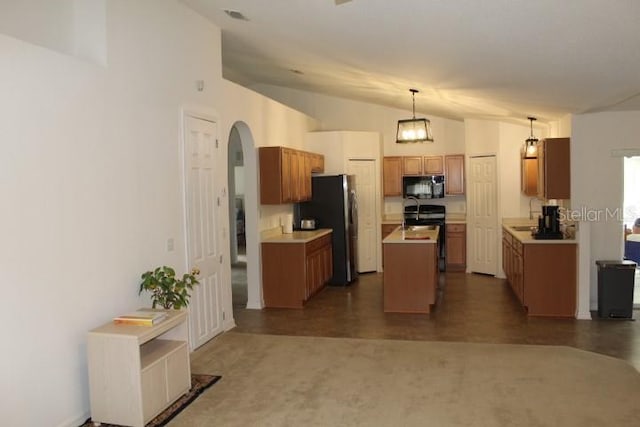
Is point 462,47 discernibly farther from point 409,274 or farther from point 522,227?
point 522,227

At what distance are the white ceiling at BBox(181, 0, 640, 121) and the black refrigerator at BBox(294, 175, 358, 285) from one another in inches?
65.6

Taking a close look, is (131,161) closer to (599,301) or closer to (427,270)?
(427,270)

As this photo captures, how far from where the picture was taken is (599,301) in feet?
19.5

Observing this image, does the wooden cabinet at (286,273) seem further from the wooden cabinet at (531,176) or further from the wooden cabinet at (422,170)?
the wooden cabinet at (531,176)

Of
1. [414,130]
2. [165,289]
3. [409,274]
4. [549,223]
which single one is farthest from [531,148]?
[165,289]

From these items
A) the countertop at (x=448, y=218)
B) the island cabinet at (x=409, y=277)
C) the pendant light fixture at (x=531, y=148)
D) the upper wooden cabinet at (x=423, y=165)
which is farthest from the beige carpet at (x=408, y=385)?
the upper wooden cabinet at (x=423, y=165)

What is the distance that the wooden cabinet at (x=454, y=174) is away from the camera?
926 centimetres

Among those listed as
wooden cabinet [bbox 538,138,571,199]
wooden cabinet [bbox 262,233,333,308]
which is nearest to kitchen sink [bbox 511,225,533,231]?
wooden cabinet [bbox 538,138,571,199]

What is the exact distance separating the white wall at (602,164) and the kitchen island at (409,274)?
1892 millimetres

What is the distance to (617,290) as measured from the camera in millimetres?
5848

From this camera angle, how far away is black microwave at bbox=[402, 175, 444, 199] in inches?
369

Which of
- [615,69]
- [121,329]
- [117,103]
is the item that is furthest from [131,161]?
[615,69]

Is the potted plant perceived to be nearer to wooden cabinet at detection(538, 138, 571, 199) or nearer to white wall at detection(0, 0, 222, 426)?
white wall at detection(0, 0, 222, 426)

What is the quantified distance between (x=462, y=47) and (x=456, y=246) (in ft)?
18.8
